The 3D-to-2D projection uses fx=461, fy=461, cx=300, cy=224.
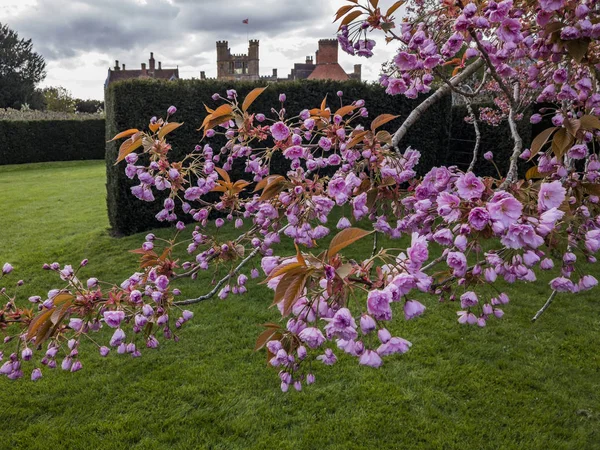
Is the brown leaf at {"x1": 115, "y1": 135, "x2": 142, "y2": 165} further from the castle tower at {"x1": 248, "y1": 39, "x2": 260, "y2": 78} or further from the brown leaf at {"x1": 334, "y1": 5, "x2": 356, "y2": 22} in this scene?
the castle tower at {"x1": 248, "y1": 39, "x2": 260, "y2": 78}

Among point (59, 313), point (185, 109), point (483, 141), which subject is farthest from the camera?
point (483, 141)

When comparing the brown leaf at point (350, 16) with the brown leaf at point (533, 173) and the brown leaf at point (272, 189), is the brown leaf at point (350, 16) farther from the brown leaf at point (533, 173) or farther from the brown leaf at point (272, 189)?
the brown leaf at point (533, 173)

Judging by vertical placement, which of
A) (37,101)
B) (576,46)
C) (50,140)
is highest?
(37,101)

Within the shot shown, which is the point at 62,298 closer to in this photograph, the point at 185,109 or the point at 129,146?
the point at 129,146

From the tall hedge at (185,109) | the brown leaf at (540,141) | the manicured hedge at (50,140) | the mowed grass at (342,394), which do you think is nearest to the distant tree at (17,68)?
the manicured hedge at (50,140)

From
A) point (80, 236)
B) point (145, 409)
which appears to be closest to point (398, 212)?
point (145, 409)

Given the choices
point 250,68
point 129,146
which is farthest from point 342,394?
point 250,68

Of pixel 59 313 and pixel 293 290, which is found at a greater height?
pixel 293 290

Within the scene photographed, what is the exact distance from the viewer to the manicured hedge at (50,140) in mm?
16625

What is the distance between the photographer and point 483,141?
766 cm

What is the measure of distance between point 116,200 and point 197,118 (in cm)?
176

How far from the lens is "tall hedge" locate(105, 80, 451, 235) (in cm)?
673

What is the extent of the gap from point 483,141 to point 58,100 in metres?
41.7

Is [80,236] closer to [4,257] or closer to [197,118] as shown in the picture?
[4,257]
